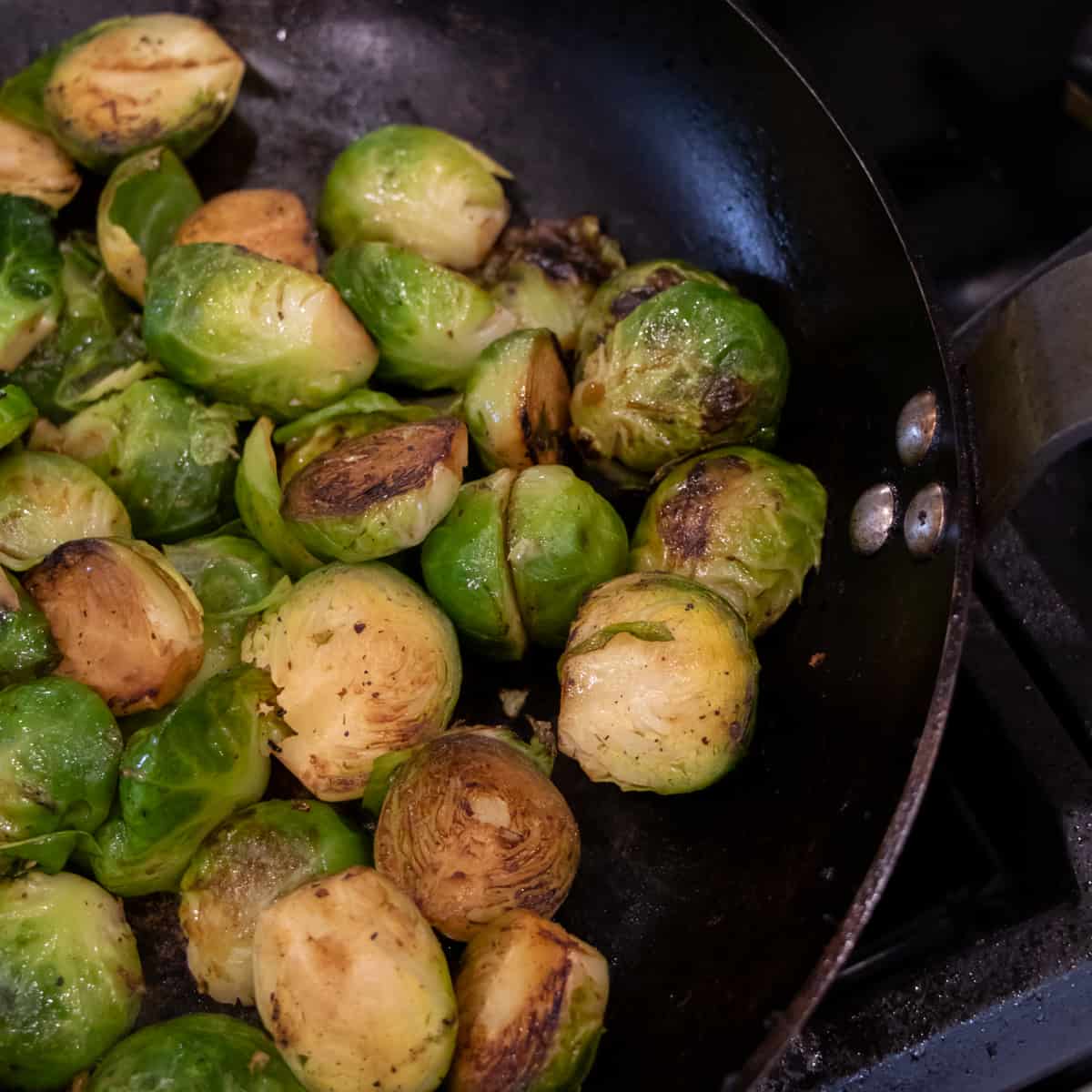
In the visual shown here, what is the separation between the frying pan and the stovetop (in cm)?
18

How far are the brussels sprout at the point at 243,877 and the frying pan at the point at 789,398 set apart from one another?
15 centimetres

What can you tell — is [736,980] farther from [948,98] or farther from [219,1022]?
[948,98]

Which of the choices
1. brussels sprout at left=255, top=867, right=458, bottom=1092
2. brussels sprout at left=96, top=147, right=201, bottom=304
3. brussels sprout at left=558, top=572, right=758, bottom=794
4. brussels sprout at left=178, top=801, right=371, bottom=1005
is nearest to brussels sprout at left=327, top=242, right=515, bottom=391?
brussels sprout at left=96, top=147, right=201, bottom=304

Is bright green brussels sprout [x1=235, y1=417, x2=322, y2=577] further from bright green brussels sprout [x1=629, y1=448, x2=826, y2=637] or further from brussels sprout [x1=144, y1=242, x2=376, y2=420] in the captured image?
bright green brussels sprout [x1=629, y1=448, x2=826, y2=637]

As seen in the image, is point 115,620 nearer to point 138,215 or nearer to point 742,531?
point 138,215

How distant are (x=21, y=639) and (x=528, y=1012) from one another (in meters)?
0.95

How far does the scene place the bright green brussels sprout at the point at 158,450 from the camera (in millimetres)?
2027

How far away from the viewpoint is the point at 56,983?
5.24 feet

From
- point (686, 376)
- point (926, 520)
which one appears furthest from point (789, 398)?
point (926, 520)

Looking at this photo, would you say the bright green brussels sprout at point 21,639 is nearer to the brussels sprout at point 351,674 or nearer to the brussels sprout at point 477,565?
the brussels sprout at point 351,674

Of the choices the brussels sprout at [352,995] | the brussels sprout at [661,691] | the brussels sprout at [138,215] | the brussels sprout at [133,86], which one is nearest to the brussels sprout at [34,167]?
the brussels sprout at [133,86]

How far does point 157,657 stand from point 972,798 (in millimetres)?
1478

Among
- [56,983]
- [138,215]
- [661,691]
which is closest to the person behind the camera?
[56,983]

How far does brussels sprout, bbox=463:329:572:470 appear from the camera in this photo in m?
1.98
